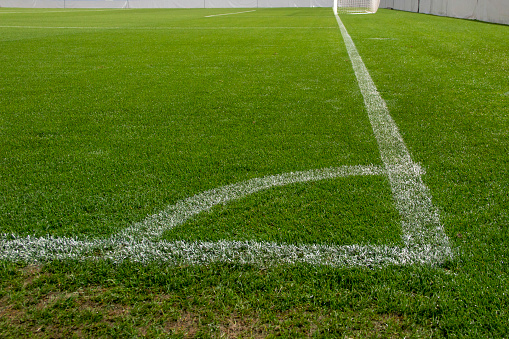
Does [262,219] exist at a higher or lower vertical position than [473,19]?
lower

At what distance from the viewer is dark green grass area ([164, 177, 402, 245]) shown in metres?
1.75

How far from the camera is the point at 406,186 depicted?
220 cm

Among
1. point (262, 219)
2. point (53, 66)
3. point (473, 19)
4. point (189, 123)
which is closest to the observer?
point (262, 219)

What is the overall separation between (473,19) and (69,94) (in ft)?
51.3

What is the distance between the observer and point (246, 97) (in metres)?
4.04

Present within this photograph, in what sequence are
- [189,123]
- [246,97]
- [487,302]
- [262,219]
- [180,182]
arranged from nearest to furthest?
[487,302], [262,219], [180,182], [189,123], [246,97]

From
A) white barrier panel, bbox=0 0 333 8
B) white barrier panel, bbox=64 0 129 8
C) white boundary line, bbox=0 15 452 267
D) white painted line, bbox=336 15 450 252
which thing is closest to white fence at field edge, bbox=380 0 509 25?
white painted line, bbox=336 15 450 252

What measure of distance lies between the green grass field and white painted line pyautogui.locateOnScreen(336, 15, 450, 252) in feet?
0.15

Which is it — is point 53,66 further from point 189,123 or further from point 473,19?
point 473,19

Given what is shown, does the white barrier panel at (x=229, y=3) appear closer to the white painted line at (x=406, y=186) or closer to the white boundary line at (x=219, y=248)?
the white painted line at (x=406, y=186)

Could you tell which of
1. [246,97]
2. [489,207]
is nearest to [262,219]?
[489,207]

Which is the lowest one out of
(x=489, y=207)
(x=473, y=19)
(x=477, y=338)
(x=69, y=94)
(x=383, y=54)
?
(x=477, y=338)

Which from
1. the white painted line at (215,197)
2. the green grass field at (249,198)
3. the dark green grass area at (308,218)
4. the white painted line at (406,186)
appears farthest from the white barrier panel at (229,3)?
the dark green grass area at (308,218)

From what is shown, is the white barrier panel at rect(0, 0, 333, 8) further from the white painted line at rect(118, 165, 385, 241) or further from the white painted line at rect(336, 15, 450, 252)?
the white painted line at rect(118, 165, 385, 241)
